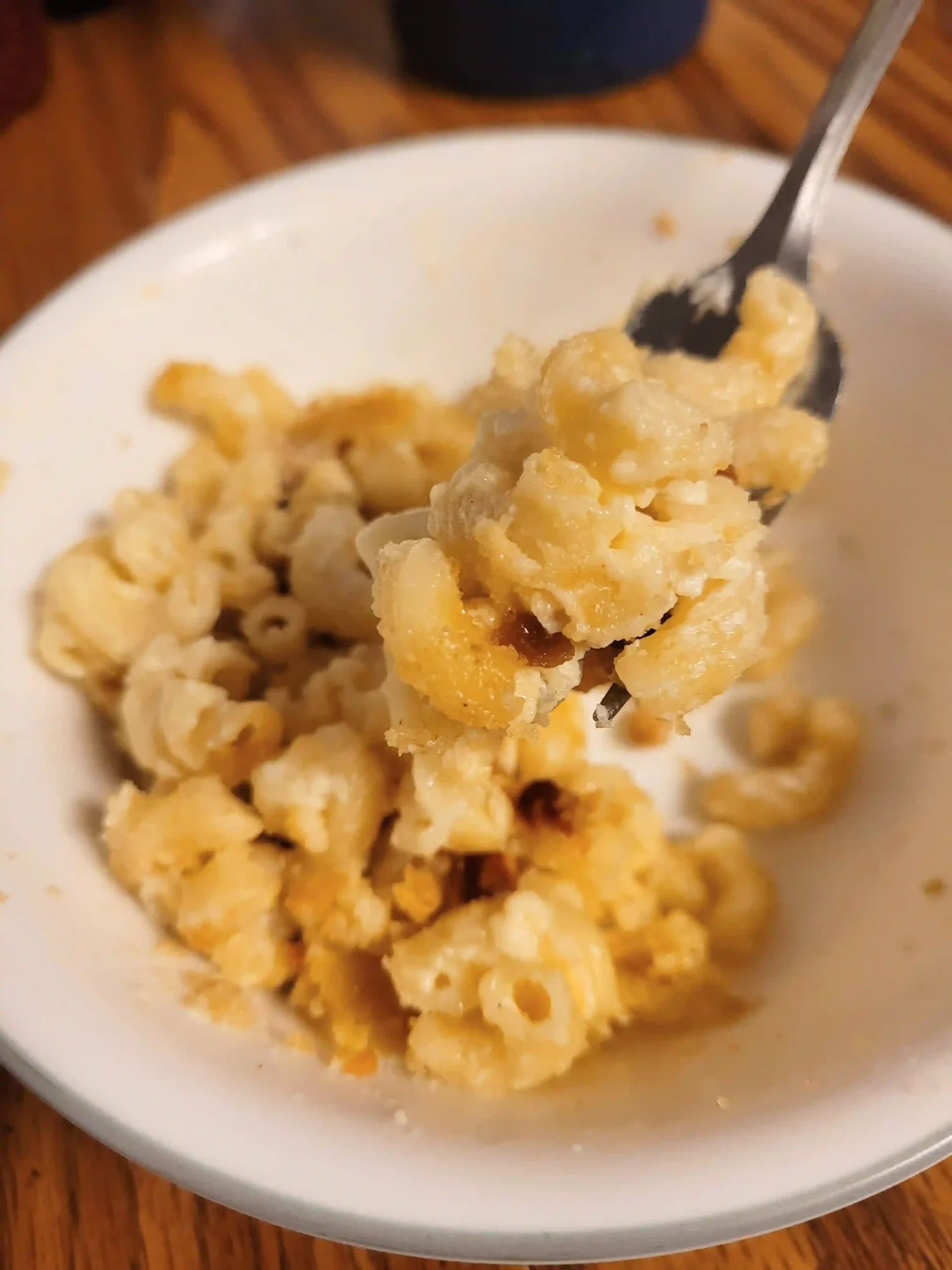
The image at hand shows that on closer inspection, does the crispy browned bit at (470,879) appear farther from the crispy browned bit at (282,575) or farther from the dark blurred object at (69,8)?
the dark blurred object at (69,8)

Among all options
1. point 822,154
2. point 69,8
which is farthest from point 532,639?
point 69,8

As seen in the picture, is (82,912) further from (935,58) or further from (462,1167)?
(935,58)

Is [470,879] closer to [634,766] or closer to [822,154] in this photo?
[634,766]

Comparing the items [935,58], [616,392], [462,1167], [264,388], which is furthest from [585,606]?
[935,58]

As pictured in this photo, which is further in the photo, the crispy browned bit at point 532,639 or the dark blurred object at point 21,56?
the dark blurred object at point 21,56

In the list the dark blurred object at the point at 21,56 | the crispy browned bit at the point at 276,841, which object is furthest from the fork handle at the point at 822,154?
the dark blurred object at the point at 21,56

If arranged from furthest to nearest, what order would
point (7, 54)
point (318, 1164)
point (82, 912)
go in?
point (7, 54), point (82, 912), point (318, 1164)

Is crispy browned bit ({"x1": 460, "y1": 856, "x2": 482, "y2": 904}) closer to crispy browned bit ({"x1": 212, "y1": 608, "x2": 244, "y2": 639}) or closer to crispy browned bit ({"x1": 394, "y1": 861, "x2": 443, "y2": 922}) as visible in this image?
crispy browned bit ({"x1": 394, "y1": 861, "x2": 443, "y2": 922})
